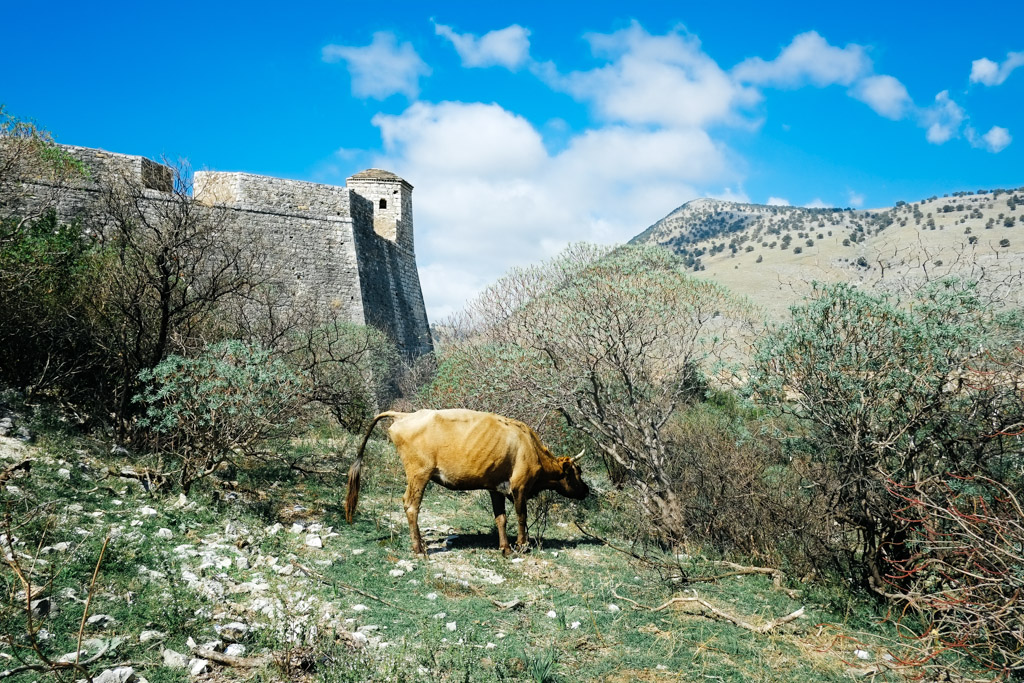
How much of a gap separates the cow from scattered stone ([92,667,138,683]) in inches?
148

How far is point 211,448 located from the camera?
8703mm

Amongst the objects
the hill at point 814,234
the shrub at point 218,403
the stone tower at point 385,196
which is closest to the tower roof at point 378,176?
the stone tower at point 385,196

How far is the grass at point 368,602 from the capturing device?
449 cm

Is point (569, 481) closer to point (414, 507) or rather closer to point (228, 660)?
point (414, 507)

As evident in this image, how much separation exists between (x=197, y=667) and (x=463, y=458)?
3.82 metres

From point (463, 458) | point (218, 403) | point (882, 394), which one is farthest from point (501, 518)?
point (882, 394)

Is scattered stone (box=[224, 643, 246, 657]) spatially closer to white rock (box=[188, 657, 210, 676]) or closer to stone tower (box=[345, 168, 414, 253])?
white rock (box=[188, 657, 210, 676])

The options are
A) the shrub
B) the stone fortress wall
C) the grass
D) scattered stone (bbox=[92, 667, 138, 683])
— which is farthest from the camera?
the stone fortress wall

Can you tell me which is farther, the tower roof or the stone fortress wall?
the tower roof

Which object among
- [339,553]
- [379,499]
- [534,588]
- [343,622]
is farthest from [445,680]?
[379,499]

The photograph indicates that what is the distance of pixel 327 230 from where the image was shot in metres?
26.0

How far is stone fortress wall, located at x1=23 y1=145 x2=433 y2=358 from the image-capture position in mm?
23906

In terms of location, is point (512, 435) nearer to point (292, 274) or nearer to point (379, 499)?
point (379, 499)

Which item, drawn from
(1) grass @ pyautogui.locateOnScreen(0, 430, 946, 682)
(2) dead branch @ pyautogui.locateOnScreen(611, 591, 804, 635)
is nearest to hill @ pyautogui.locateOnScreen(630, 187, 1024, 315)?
(1) grass @ pyautogui.locateOnScreen(0, 430, 946, 682)
